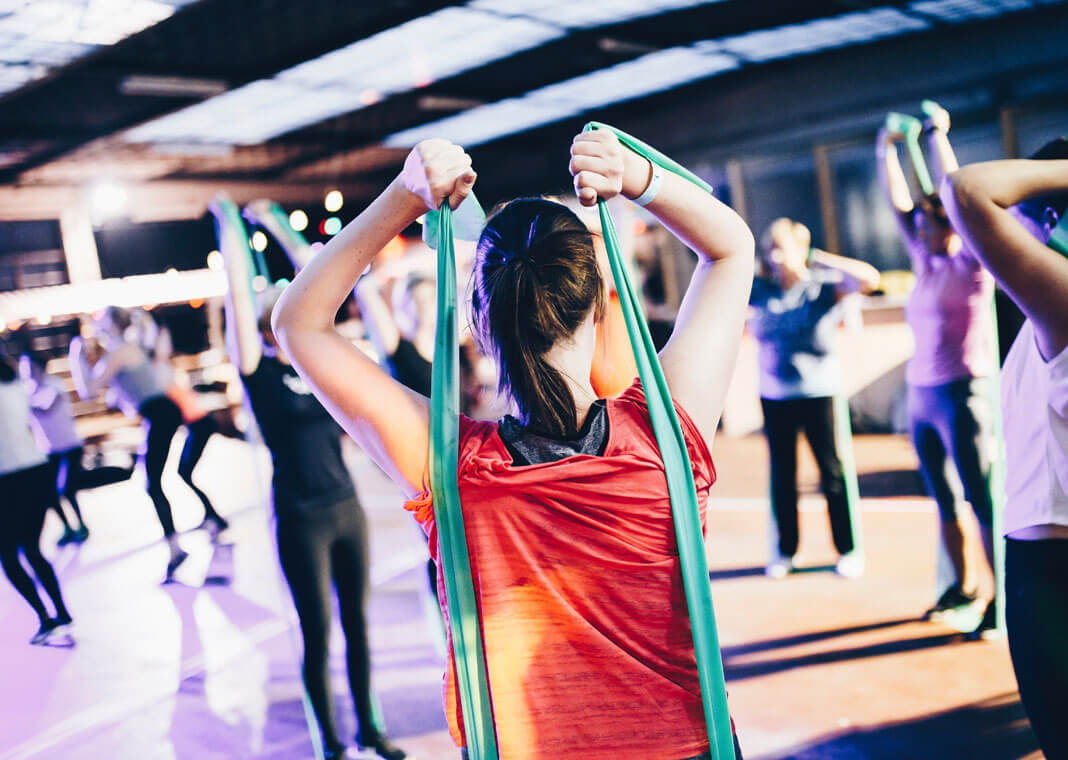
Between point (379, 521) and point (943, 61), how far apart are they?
6891 millimetres

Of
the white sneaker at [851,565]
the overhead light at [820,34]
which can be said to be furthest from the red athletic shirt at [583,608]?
the overhead light at [820,34]

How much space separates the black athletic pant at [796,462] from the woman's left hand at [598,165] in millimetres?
2784

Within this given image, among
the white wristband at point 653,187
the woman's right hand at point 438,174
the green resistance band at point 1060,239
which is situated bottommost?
the green resistance band at point 1060,239

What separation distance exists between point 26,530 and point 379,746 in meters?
1.94

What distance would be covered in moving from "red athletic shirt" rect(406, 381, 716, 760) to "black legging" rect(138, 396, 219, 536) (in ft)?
12.5

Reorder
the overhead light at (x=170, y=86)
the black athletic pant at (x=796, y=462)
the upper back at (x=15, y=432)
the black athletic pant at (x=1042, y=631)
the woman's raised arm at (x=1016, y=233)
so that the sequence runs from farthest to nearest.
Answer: the overhead light at (x=170, y=86), the black athletic pant at (x=796, y=462), the upper back at (x=15, y=432), the black athletic pant at (x=1042, y=631), the woman's raised arm at (x=1016, y=233)

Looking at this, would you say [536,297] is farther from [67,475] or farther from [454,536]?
[67,475]

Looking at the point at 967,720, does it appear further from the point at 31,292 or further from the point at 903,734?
the point at 31,292

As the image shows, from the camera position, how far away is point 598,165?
78cm

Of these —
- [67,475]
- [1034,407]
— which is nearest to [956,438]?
[1034,407]

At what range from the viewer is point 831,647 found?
8.99ft

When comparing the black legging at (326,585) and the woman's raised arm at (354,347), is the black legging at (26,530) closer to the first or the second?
the black legging at (326,585)

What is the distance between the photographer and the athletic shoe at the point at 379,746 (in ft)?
7.53

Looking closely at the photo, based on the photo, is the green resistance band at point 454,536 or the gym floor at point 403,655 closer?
the green resistance band at point 454,536
